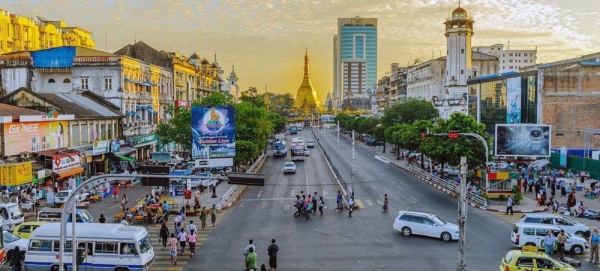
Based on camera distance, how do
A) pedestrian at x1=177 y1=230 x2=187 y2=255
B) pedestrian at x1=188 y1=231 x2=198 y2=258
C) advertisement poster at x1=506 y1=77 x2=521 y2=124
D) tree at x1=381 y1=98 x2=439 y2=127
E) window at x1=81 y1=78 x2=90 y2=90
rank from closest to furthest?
pedestrian at x1=188 y1=231 x2=198 y2=258 < pedestrian at x1=177 y1=230 x2=187 y2=255 < window at x1=81 y1=78 x2=90 y2=90 < advertisement poster at x1=506 y1=77 x2=521 y2=124 < tree at x1=381 y1=98 x2=439 y2=127

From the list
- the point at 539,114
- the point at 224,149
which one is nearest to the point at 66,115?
the point at 224,149

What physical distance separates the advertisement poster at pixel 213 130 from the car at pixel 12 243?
20.0 metres

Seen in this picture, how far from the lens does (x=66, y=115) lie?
4556cm

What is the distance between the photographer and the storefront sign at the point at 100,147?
5028 cm

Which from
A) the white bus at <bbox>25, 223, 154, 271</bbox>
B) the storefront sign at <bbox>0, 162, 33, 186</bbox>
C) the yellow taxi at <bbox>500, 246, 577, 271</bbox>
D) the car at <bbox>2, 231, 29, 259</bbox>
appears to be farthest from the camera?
the storefront sign at <bbox>0, 162, 33, 186</bbox>

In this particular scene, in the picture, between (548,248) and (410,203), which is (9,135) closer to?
(410,203)

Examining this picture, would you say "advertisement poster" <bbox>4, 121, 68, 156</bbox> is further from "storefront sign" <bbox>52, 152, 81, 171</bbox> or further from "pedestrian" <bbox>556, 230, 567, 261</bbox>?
"pedestrian" <bbox>556, 230, 567, 261</bbox>

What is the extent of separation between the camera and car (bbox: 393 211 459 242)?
27.1 meters

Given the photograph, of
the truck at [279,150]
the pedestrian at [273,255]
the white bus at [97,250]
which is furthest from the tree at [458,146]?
the truck at [279,150]

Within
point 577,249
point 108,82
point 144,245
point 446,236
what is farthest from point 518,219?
point 108,82

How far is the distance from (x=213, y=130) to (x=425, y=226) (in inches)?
825

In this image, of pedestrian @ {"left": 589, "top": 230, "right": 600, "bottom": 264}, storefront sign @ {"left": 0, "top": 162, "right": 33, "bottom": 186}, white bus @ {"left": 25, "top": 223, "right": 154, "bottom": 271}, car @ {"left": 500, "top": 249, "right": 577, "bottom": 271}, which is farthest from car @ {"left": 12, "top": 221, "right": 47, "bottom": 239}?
pedestrian @ {"left": 589, "top": 230, "right": 600, "bottom": 264}

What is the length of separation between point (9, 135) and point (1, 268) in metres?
18.7

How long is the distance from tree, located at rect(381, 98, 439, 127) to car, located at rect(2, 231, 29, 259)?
66.3 m
